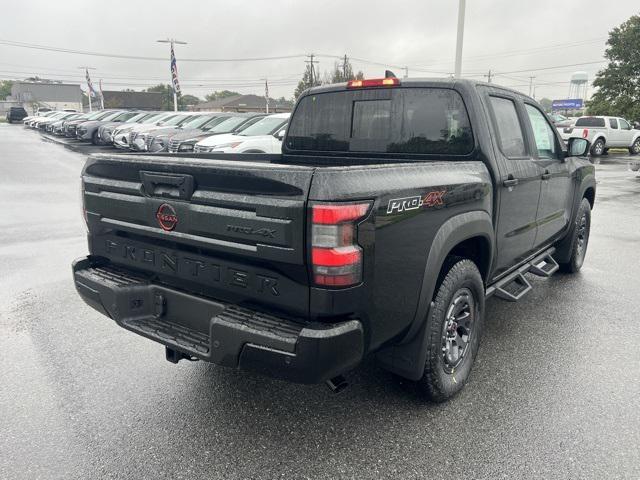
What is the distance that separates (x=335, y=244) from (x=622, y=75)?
34.6m

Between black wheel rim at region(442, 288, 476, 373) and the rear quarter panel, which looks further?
A: black wheel rim at region(442, 288, 476, 373)

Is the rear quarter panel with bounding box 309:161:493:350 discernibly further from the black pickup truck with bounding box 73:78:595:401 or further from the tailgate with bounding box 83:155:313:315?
the tailgate with bounding box 83:155:313:315

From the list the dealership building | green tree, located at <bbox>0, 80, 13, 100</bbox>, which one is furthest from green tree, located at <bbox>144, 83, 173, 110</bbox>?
green tree, located at <bbox>0, 80, 13, 100</bbox>

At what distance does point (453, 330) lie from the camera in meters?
3.13

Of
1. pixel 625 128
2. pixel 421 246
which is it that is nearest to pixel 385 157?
pixel 421 246

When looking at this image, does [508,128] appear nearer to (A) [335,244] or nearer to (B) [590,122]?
(A) [335,244]

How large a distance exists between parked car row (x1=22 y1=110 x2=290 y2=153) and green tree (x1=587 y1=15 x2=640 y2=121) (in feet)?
82.2

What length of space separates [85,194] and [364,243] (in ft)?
6.53

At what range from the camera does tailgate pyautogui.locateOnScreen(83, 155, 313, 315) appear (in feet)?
7.18

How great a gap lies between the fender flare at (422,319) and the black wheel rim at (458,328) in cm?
28

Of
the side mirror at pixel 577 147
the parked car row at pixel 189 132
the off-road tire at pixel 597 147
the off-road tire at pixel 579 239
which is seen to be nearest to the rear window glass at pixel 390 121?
the side mirror at pixel 577 147

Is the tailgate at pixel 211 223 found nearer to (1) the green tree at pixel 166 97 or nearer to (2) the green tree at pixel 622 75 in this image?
(2) the green tree at pixel 622 75

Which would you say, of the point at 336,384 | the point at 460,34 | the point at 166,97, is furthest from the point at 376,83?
the point at 166,97

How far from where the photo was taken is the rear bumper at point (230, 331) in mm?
2176
